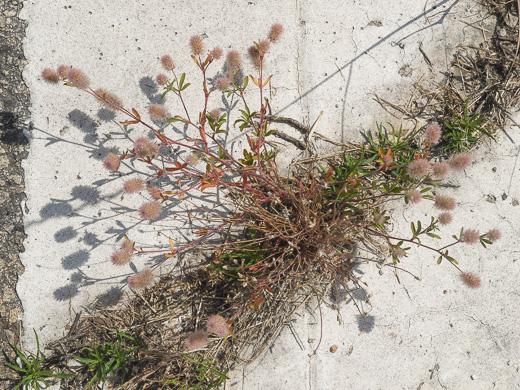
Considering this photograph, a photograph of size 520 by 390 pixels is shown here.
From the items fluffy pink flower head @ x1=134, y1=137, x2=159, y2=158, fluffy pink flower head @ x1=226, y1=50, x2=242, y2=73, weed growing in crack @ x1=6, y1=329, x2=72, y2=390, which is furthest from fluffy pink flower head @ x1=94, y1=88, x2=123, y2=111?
weed growing in crack @ x1=6, y1=329, x2=72, y2=390

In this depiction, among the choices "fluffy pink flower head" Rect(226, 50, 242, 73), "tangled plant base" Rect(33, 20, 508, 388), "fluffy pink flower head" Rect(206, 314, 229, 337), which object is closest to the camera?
"fluffy pink flower head" Rect(206, 314, 229, 337)

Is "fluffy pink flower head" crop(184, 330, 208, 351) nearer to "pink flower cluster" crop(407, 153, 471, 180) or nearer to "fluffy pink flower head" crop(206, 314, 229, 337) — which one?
"fluffy pink flower head" crop(206, 314, 229, 337)

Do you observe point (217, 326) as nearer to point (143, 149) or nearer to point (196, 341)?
point (196, 341)

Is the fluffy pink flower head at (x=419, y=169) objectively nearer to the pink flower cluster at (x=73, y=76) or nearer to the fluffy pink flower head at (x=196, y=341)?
the fluffy pink flower head at (x=196, y=341)

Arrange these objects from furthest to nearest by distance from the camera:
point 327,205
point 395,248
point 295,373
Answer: point 295,373
point 327,205
point 395,248


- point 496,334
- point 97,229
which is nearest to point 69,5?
point 97,229

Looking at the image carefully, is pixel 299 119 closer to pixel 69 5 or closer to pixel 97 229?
pixel 97 229

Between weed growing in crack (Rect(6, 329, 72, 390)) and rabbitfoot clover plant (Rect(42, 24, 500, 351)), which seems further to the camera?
weed growing in crack (Rect(6, 329, 72, 390))

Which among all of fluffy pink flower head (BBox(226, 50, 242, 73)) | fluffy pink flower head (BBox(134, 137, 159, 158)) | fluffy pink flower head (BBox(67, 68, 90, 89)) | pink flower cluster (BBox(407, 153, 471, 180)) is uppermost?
fluffy pink flower head (BBox(67, 68, 90, 89))

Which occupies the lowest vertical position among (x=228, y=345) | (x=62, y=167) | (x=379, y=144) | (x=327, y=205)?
(x=228, y=345)

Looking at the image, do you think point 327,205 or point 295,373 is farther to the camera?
point 295,373
